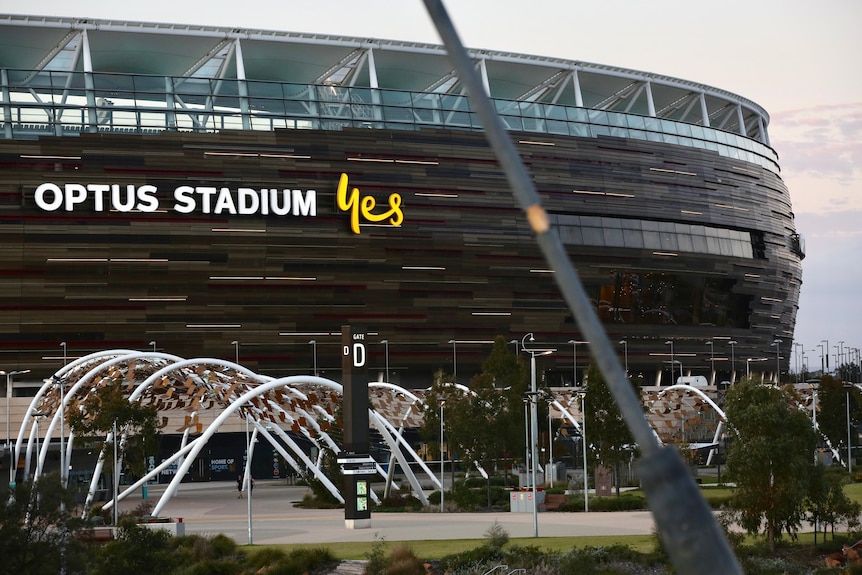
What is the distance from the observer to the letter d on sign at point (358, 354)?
49469 mm

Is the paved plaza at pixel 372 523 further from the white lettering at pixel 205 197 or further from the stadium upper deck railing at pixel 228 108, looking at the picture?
the stadium upper deck railing at pixel 228 108

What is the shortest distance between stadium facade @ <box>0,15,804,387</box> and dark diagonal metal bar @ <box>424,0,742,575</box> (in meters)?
81.6

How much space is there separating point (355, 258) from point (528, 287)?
15.1 meters

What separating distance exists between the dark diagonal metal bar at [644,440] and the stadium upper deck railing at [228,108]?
271ft

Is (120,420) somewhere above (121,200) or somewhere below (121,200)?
below

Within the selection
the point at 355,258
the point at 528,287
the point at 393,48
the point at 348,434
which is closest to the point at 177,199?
the point at 355,258

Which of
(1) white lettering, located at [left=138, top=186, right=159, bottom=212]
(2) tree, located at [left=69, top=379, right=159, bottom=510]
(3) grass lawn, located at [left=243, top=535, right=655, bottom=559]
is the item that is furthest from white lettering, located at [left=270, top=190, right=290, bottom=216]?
(3) grass lawn, located at [left=243, top=535, right=655, bottom=559]

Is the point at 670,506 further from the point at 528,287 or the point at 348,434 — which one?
the point at 528,287

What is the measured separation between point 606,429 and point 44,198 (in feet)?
154

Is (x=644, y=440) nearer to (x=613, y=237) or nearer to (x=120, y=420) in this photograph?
(x=120, y=420)

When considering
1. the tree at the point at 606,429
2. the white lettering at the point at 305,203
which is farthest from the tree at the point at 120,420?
the white lettering at the point at 305,203

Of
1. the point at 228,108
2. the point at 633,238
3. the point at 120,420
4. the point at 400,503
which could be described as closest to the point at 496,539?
the point at 400,503

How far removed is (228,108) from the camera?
300ft

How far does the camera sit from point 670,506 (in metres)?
6.94
